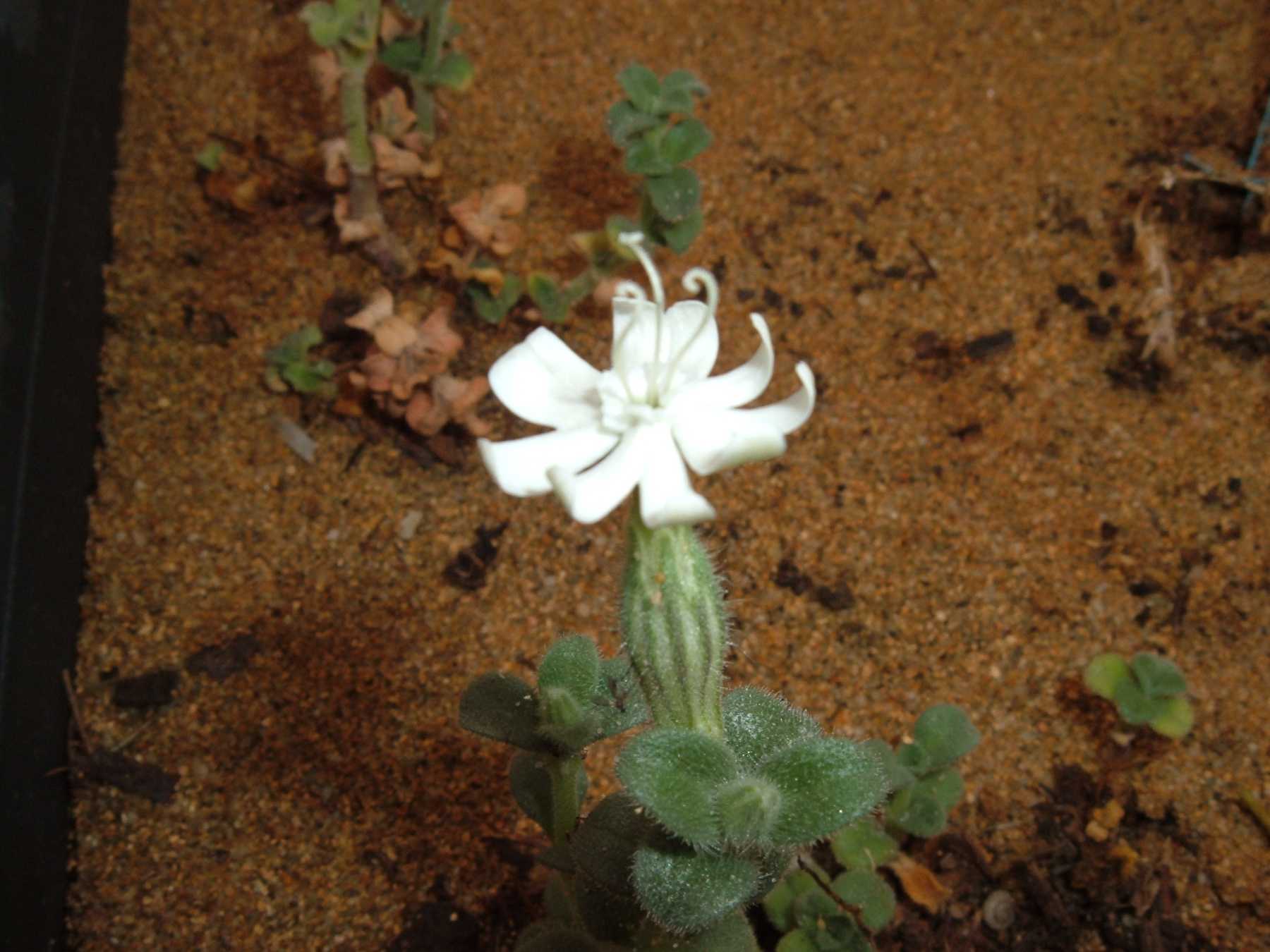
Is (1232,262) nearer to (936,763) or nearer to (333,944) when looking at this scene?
(936,763)

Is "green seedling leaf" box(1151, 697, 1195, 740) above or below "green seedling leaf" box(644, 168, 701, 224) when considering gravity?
below

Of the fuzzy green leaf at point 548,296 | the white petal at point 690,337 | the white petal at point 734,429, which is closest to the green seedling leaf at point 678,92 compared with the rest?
the fuzzy green leaf at point 548,296

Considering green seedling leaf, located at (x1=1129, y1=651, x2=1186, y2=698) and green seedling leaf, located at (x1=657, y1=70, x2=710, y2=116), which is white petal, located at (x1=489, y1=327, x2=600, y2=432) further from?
green seedling leaf, located at (x1=1129, y1=651, x2=1186, y2=698)

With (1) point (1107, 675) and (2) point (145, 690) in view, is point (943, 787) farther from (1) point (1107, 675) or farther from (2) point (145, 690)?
(2) point (145, 690)

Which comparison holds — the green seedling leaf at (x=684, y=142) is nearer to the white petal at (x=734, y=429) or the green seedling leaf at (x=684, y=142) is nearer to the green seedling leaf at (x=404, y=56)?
the green seedling leaf at (x=404, y=56)

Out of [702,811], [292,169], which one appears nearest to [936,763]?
[702,811]

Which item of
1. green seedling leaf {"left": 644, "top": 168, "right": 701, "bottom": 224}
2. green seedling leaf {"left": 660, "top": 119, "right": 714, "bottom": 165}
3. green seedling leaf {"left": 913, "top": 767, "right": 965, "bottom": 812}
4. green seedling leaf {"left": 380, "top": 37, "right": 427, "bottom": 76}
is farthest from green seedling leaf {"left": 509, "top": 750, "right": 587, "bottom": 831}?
green seedling leaf {"left": 380, "top": 37, "right": 427, "bottom": 76}

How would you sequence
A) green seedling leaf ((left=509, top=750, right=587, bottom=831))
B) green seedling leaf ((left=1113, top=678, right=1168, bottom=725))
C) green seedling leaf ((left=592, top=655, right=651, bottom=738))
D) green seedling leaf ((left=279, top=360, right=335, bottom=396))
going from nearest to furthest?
green seedling leaf ((left=592, top=655, right=651, bottom=738))
green seedling leaf ((left=509, top=750, right=587, bottom=831))
green seedling leaf ((left=1113, top=678, right=1168, bottom=725))
green seedling leaf ((left=279, top=360, right=335, bottom=396))
